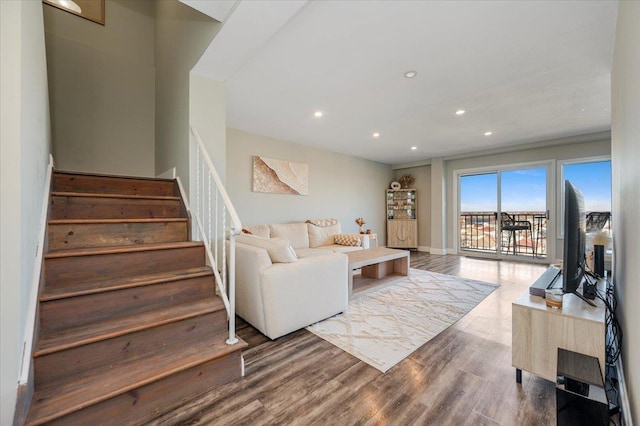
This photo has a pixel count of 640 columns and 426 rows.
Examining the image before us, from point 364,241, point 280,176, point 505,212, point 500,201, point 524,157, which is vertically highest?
point 524,157

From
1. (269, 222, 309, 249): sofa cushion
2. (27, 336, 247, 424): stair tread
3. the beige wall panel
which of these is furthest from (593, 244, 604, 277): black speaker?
(269, 222, 309, 249): sofa cushion

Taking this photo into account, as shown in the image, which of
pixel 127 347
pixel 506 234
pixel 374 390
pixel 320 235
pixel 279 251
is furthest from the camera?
pixel 506 234

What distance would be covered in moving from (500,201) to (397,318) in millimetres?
4686

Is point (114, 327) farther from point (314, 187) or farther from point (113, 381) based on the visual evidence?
point (314, 187)

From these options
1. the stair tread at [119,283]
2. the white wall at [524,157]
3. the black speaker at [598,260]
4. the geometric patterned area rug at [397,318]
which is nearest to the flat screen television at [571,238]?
the black speaker at [598,260]

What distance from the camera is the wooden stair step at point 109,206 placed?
206 centimetres

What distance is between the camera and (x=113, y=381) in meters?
1.31

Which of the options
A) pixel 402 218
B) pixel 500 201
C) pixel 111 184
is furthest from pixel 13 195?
pixel 500 201

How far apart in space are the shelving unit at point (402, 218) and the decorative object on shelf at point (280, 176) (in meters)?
2.90

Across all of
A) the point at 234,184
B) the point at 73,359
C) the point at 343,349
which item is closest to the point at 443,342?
the point at 343,349

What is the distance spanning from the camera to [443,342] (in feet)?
7.10

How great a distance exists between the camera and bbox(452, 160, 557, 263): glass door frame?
200 inches

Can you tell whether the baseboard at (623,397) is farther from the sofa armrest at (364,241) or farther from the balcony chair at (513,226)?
the balcony chair at (513,226)

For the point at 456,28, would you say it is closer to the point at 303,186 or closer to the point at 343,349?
the point at 343,349
